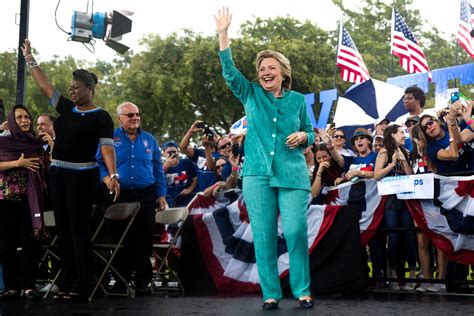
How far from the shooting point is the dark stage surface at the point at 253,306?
24.2ft

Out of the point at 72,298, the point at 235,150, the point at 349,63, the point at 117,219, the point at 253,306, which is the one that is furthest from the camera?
the point at 349,63

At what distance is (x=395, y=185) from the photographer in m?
9.71

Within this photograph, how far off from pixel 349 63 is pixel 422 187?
14.4 m

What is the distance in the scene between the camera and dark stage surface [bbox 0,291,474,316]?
7387mm

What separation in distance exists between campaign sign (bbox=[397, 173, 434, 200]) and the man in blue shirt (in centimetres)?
273

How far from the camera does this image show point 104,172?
9.97 meters

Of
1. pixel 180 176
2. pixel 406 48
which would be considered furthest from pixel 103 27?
pixel 406 48

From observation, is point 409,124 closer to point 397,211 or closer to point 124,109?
point 397,211

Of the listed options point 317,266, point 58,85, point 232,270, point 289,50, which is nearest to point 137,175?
point 232,270

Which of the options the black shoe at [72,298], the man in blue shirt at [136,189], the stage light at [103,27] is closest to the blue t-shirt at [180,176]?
the stage light at [103,27]

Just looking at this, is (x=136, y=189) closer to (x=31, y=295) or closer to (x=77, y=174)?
(x=77, y=174)

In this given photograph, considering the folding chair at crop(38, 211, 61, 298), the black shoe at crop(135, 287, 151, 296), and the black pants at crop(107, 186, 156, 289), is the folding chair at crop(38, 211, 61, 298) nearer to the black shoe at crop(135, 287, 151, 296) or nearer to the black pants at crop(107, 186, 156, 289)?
the black pants at crop(107, 186, 156, 289)

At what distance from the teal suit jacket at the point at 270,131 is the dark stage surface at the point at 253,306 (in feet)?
3.52

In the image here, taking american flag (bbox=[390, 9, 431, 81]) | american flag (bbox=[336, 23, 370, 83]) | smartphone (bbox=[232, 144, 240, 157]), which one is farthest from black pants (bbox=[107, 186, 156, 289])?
american flag (bbox=[390, 9, 431, 81])
